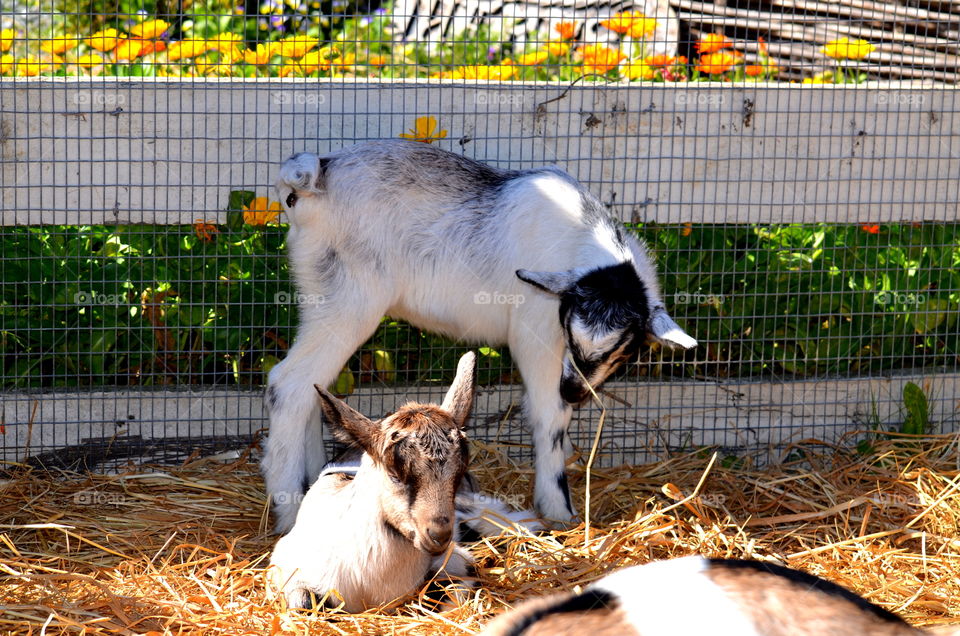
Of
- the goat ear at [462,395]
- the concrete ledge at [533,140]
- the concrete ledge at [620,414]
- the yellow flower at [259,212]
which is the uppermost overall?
the concrete ledge at [533,140]

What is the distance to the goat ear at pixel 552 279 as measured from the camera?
4.29m

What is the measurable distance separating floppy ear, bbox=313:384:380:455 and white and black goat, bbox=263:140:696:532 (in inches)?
38.1

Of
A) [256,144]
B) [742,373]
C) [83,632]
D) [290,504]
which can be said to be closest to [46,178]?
[256,144]

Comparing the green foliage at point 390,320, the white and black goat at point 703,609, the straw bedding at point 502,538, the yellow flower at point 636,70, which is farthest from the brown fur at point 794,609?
the yellow flower at point 636,70

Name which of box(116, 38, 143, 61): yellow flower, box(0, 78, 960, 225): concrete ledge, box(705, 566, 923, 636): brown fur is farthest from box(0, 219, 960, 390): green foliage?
box(705, 566, 923, 636): brown fur

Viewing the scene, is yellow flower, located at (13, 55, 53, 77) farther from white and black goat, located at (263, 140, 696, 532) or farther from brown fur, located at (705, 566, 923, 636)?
brown fur, located at (705, 566, 923, 636)

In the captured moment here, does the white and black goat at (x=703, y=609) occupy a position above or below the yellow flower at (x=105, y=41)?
below

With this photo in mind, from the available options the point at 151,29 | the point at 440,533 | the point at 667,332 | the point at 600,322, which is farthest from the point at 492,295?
the point at 151,29

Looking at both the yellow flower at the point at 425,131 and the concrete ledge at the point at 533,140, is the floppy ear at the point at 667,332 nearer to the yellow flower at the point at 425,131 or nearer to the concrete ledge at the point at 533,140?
the concrete ledge at the point at 533,140

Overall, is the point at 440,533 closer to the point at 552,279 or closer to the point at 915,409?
the point at 552,279

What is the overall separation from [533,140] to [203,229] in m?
1.66

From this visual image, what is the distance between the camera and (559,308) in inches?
175

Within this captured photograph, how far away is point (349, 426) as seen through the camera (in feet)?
Answer: 12.0

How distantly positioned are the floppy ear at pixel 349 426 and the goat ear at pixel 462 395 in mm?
290
